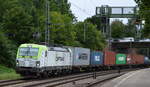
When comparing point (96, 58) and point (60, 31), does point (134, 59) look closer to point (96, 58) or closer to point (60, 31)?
point (60, 31)

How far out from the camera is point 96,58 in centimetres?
4862

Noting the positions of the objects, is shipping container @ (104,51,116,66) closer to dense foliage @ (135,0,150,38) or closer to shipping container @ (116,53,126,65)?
shipping container @ (116,53,126,65)

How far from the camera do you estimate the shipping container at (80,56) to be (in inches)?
1534

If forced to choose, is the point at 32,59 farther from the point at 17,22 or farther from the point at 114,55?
the point at 114,55

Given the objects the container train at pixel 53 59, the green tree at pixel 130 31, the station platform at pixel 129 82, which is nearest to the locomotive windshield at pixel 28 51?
the container train at pixel 53 59

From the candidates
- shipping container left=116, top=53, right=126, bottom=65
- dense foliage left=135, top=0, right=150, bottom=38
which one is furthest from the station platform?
shipping container left=116, top=53, right=126, bottom=65

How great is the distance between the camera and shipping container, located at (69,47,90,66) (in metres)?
39.0

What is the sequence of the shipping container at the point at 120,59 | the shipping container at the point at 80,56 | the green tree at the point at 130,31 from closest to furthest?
the shipping container at the point at 80,56
the shipping container at the point at 120,59
the green tree at the point at 130,31

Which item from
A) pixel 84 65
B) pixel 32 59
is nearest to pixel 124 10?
pixel 84 65

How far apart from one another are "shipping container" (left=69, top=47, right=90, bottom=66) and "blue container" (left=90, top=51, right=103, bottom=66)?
1.87 meters

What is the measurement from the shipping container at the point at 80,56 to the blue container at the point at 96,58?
1.87m

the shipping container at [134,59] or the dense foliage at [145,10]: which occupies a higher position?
the dense foliage at [145,10]

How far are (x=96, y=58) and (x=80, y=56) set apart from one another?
7.77 meters

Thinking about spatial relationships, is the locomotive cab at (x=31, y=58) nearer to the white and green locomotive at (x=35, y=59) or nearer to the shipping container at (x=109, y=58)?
the white and green locomotive at (x=35, y=59)
